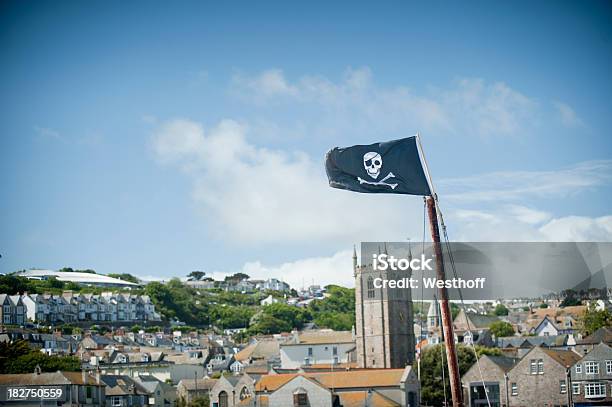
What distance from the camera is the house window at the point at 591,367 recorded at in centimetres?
6650

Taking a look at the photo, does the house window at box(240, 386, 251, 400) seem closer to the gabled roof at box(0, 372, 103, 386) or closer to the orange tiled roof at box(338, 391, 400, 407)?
the orange tiled roof at box(338, 391, 400, 407)

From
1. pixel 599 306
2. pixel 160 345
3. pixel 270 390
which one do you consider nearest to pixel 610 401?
pixel 270 390

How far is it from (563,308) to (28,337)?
75.6 meters

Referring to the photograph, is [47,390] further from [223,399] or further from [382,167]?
[382,167]

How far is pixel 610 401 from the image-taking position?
6438 cm

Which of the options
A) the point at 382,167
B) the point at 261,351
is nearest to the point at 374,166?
the point at 382,167

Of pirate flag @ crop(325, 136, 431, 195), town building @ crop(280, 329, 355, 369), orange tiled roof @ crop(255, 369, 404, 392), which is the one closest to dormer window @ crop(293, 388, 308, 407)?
orange tiled roof @ crop(255, 369, 404, 392)

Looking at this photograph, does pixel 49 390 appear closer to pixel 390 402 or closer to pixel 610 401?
pixel 390 402

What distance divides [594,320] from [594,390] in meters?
39.7

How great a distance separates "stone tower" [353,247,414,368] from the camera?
11425 cm

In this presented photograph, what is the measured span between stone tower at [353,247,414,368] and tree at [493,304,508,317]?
67274mm

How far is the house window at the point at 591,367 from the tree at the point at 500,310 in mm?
114412

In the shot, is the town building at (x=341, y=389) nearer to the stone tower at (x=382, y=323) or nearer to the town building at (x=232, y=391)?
the town building at (x=232, y=391)

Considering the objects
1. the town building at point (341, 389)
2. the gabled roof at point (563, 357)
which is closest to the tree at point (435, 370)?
the town building at point (341, 389)
